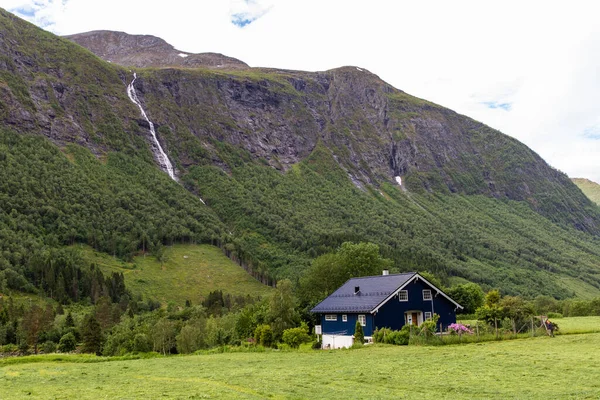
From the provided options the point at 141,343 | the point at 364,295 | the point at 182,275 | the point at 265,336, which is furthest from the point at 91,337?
the point at 182,275

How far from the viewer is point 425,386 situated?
20641 mm

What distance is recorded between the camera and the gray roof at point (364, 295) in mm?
49031

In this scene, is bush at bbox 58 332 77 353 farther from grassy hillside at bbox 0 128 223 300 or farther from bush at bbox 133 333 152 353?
grassy hillside at bbox 0 128 223 300

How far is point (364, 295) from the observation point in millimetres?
51656

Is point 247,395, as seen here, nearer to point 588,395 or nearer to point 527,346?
point 588,395

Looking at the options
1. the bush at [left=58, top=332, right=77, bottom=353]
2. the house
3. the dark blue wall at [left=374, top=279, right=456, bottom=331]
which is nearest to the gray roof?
the house

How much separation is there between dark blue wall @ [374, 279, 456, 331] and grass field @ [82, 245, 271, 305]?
294 ft

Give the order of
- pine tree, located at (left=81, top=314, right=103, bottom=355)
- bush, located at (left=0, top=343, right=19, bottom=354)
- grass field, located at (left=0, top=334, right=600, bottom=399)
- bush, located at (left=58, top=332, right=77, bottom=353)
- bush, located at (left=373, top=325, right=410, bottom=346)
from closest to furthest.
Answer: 1. grass field, located at (left=0, top=334, right=600, bottom=399)
2. bush, located at (left=373, top=325, right=410, bottom=346)
3. pine tree, located at (left=81, top=314, right=103, bottom=355)
4. bush, located at (left=58, top=332, right=77, bottom=353)
5. bush, located at (left=0, top=343, right=19, bottom=354)

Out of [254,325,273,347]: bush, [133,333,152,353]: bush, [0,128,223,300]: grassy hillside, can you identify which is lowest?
[133,333,152,353]: bush

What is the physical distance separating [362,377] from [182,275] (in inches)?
5180

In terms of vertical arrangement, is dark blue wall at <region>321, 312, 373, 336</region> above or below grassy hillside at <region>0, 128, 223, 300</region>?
below

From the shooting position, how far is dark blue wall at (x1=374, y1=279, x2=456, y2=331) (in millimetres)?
48500

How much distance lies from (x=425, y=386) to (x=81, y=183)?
182 m

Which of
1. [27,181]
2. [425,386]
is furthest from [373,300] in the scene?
[27,181]
